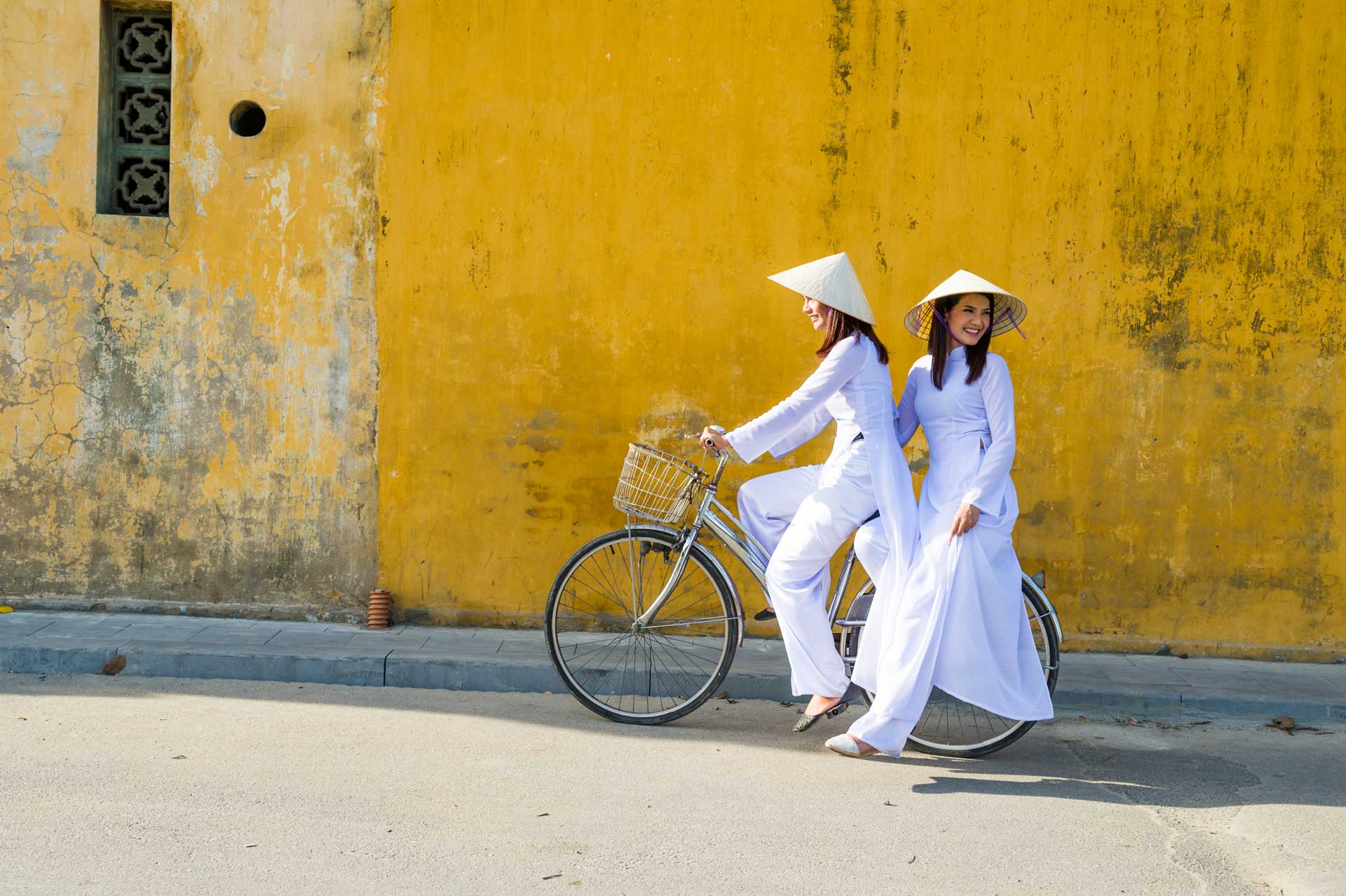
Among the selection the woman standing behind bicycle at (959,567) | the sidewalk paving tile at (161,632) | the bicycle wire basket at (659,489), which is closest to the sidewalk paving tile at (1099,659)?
A: the woman standing behind bicycle at (959,567)

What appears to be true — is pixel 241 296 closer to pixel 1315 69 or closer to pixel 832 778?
pixel 832 778

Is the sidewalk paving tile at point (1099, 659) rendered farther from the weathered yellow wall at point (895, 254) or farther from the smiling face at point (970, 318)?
the smiling face at point (970, 318)

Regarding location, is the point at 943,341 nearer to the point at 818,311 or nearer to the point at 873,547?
the point at 818,311

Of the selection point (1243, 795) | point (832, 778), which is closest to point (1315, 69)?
point (1243, 795)

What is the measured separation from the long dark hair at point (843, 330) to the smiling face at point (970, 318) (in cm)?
30

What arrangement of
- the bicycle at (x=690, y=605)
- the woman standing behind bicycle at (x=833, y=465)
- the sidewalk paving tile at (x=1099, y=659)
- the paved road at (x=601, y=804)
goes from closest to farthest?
the paved road at (x=601, y=804), the woman standing behind bicycle at (x=833, y=465), the bicycle at (x=690, y=605), the sidewalk paving tile at (x=1099, y=659)

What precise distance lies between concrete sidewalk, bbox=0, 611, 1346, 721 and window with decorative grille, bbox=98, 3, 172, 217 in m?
2.54

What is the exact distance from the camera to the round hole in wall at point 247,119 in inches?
271

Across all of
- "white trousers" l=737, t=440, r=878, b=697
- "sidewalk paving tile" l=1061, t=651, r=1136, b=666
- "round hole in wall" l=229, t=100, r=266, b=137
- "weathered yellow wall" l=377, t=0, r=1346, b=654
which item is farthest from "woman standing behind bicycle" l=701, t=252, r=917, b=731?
"round hole in wall" l=229, t=100, r=266, b=137

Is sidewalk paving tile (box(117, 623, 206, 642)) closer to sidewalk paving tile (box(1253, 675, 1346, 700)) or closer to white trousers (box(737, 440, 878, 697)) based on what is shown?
white trousers (box(737, 440, 878, 697))

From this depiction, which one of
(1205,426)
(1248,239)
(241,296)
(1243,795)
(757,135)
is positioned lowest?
(1243,795)

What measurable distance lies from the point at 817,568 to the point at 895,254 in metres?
2.65

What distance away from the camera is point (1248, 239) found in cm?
670

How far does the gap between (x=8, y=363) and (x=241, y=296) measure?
139 centimetres
